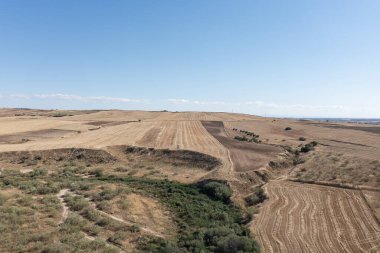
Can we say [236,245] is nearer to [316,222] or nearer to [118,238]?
[118,238]

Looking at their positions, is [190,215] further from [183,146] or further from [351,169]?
[183,146]

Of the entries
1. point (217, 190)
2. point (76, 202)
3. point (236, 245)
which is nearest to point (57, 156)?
point (76, 202)

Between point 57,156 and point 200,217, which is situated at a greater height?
point 57,156

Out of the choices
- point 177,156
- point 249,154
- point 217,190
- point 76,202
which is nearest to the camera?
point 76,202

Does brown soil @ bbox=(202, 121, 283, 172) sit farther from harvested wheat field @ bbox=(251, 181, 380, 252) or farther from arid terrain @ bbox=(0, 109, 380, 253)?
harvested wheat field @ bbox=(251, 181, 380, 252)

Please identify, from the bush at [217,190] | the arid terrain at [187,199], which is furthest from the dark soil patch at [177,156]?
the bush at [217,190]

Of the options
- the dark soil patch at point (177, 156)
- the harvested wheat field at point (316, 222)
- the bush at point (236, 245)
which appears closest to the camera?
the bush at point (236, 245)

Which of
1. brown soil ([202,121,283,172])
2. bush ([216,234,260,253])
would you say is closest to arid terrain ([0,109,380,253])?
bush ([216,234,260,253])

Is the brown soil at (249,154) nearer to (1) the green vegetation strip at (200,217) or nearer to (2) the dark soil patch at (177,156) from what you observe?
(2) the dark soil patch at (177,156)
